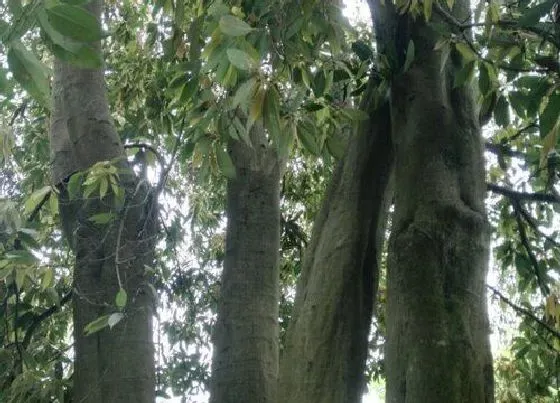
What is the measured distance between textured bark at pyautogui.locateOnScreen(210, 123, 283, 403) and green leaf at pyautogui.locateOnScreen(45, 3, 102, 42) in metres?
1.88

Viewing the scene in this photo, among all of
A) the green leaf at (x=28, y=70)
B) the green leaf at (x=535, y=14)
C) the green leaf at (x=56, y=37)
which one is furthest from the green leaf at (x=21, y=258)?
the green leaf at (x=535, y=14)

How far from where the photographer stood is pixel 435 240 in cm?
260

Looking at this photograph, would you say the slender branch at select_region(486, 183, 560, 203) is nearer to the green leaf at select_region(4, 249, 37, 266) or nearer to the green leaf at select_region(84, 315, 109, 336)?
the green leaf at select_region(84, 315, 109, 336)

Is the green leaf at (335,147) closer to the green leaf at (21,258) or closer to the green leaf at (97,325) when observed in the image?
the green leaf at (97,325)

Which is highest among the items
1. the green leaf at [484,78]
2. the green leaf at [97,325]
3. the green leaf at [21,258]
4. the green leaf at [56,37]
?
the green leaf at [484,78]

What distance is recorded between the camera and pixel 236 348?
10.3 feet

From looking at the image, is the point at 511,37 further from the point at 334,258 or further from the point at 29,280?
the point at 29,280

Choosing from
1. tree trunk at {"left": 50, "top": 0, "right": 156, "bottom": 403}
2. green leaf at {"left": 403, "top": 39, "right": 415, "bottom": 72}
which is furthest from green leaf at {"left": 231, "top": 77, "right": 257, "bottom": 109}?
tree trunk at {"left": 50, "top": 0, "right": 156, "bottom": 403}

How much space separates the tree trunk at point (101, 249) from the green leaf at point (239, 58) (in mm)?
1075

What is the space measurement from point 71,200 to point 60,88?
2.28 feet

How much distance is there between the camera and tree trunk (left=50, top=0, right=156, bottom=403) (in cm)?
312

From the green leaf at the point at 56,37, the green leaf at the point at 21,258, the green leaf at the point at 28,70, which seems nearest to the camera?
the green leaf at the point at 56,37

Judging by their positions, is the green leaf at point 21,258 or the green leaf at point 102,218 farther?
the green leaf at point 102,218

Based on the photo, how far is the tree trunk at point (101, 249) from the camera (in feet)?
10.2
